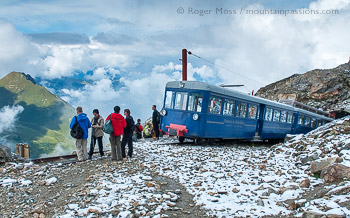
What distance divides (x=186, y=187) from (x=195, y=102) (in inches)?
328

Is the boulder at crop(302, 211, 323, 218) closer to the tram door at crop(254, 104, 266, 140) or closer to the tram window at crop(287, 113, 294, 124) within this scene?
the tram door at crop(254, 104, 266, 140)

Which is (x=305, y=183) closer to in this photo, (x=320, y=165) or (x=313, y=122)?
(x=320, y=165)

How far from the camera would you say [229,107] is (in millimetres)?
18141

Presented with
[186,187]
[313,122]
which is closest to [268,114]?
[313,122]

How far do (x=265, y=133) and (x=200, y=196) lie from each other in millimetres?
15753

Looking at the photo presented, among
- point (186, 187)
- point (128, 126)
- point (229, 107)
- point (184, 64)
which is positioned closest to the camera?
point (186, 187)

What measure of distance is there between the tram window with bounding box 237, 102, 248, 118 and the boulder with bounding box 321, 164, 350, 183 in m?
10.7

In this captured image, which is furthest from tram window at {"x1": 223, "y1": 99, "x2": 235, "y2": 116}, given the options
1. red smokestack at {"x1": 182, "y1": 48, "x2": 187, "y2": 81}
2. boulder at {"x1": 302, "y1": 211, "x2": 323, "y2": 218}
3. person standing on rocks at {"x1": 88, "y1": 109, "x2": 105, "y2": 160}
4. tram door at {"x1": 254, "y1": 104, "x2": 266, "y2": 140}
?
red smokestack at {"x1": 182, "y1": 48, "x2": 187, "y2": 81}

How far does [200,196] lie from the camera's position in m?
8.10

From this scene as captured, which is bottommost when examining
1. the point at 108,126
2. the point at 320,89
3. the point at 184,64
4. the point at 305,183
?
the point at 305,183

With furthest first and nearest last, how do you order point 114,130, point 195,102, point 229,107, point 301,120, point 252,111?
point 301,120
point 252,111
point 229,107
point 195,102
point 114,130

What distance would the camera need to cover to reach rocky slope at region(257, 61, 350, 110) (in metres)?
55.6

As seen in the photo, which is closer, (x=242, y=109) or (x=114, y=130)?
(x=114, y=130)

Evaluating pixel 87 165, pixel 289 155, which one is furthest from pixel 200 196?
pixel 289 155
